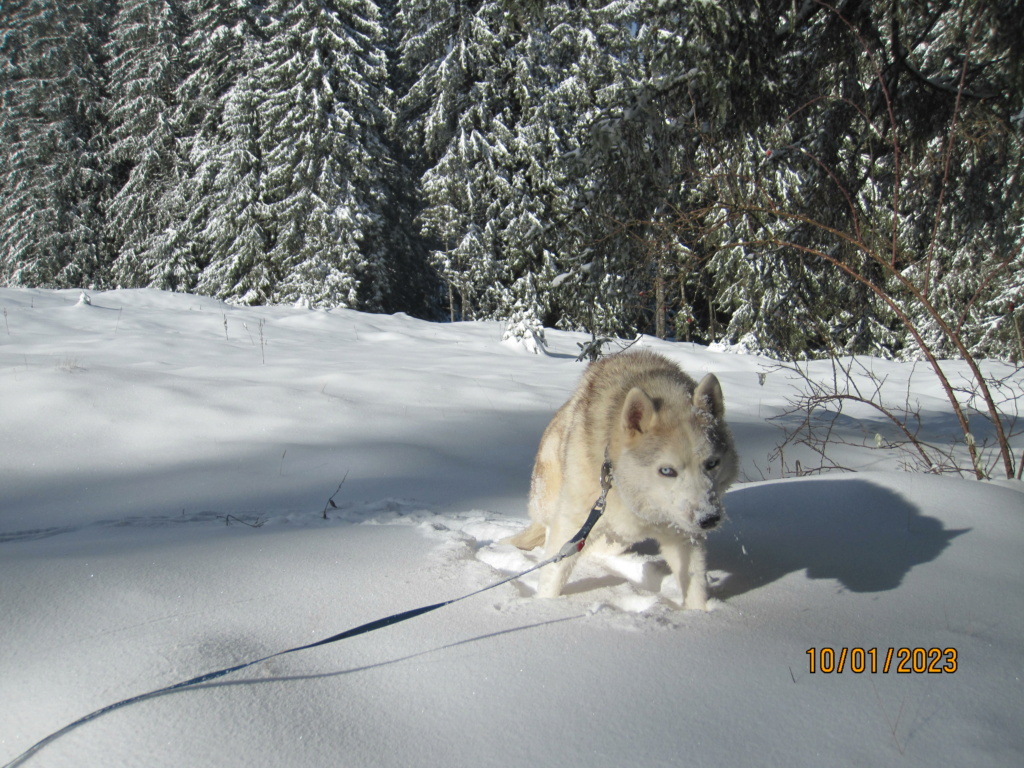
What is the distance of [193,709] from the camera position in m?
1.85

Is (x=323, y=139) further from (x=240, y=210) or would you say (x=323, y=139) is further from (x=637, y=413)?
(x=637, y=413)

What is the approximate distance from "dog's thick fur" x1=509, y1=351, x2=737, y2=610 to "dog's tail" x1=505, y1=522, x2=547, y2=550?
0.88 feet

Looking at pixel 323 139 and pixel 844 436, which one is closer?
pixel 844 436

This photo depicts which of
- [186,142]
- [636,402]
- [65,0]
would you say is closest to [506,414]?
[636,402]

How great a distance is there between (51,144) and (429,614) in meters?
36.6

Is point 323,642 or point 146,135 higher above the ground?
point 146,135

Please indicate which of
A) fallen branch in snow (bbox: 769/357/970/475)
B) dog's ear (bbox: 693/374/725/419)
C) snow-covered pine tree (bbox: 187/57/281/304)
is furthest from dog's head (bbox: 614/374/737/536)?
snow-covered pine tree (bbox: 187/57/281/304)

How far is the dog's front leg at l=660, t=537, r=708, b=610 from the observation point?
286cm

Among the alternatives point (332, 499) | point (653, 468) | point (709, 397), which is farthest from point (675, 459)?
point (332, 499)

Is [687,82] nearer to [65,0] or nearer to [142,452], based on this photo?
[142,452]

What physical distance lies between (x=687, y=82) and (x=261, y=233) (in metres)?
24.5

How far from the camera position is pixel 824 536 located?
3.73 m

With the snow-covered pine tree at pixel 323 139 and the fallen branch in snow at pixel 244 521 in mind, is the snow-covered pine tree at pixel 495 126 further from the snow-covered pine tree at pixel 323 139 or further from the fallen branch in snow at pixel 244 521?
the fallen branch in snow at pixel 244 521

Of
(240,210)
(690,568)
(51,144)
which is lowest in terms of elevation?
(690,568)
